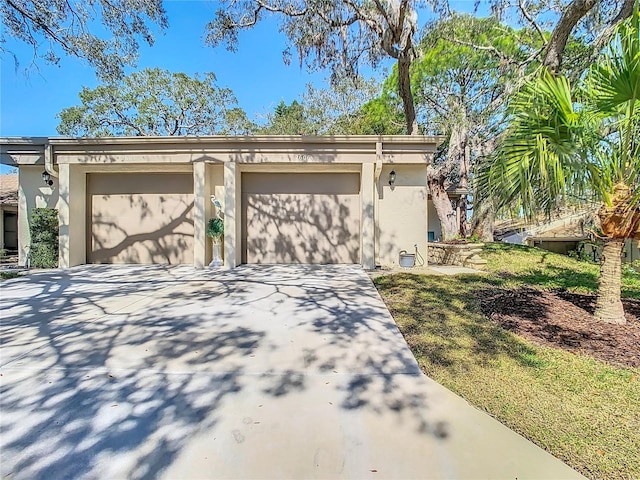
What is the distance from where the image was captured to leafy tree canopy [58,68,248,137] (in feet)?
63.4

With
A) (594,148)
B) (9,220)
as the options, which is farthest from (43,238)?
(594,148)

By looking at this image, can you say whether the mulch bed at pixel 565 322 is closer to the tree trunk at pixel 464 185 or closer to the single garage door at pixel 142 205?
the single garage door at pixel 142 205

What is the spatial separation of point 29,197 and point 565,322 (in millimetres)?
12903

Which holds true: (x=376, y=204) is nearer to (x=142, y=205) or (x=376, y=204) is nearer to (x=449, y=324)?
(x=449, y=324)

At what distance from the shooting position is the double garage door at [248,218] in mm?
9570

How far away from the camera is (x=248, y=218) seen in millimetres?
9625

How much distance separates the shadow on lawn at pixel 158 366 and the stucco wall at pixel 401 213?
329 cm

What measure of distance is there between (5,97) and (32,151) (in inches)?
64.4

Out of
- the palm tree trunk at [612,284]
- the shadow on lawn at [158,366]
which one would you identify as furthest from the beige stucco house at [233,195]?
the palm tree trunk at [612,284]

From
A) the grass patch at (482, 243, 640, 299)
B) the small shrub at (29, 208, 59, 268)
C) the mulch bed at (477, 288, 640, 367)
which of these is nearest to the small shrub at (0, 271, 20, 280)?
the small shrub at (29, 208, 59, 268)

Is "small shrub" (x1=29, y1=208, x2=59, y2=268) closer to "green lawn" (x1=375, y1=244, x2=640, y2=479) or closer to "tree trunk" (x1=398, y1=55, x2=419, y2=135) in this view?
"green lawn" (x1=375, y1=244, x2=640, y2=479)

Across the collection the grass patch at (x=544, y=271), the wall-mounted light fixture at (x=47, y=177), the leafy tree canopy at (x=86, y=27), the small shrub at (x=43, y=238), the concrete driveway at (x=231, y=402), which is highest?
the leafy tree canopy at (x=86, y=27)

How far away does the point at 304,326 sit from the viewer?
4270mm

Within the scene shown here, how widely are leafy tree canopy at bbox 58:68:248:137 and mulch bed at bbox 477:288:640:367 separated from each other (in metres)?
20.6
